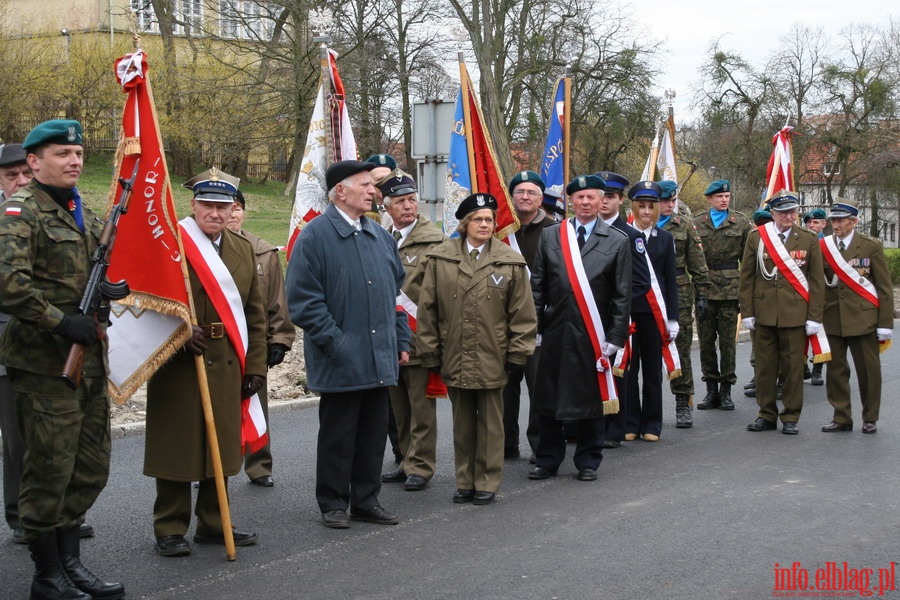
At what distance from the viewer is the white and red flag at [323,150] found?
372 inches

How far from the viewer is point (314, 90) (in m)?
20.2

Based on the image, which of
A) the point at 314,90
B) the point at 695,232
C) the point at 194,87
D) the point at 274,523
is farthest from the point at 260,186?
the point at 274,523

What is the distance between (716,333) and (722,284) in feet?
1.74

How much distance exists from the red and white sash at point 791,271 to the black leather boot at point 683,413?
121 centimetres

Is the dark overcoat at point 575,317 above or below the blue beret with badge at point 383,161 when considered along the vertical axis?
below

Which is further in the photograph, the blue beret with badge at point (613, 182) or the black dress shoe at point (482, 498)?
the blue beret with badge at point (613, 182)

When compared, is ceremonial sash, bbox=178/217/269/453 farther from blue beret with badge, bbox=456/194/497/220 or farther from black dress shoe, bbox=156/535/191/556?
blue beret with badge, bbox=456/194/497/220

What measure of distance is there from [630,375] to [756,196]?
31418mm

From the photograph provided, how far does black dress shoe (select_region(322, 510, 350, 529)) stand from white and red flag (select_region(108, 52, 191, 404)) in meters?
1.43

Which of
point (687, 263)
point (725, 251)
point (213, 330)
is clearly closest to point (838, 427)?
point (687, 263)

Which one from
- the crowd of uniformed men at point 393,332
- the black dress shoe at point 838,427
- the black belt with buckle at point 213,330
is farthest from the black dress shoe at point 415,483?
the black dress shoe at point 838,427

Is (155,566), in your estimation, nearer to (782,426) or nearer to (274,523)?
(274,523)

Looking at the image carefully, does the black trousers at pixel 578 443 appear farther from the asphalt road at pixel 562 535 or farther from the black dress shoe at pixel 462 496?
the black dress shoe at pixel 462 496

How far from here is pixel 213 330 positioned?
5.75 meters
